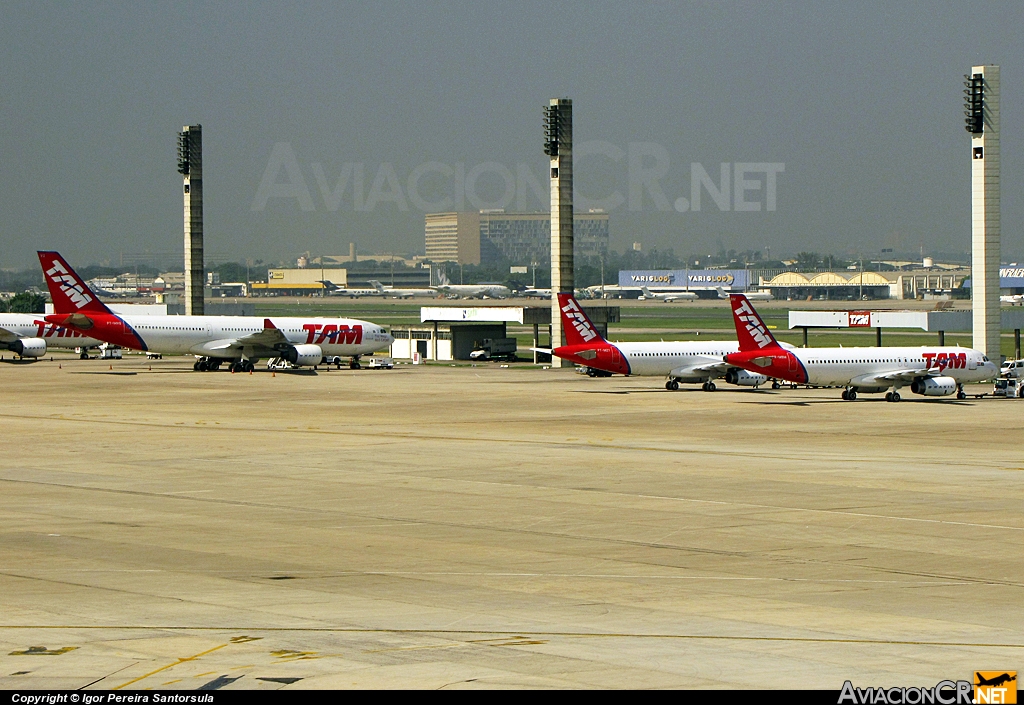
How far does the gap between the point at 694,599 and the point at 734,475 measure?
710 inches

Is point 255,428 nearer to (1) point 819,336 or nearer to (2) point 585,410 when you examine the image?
(2) point 585,410

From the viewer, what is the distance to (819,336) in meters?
152

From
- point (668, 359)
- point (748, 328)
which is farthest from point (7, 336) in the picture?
point (748, 328)

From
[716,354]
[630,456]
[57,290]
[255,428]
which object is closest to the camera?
[630,456]

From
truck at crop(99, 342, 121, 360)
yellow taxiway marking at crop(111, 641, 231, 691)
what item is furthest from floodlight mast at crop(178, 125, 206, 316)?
yellow taxiway marking at crop(111, 641, 231, 691)

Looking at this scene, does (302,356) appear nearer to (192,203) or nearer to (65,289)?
(65,289)

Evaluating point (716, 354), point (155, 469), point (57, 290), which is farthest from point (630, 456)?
point (57, 290)

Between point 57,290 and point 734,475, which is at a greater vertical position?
point 57,290

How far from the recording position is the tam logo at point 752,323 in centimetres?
7212

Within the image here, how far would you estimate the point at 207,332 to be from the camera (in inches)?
3821

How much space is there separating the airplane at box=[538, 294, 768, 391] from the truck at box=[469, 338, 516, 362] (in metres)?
32.1

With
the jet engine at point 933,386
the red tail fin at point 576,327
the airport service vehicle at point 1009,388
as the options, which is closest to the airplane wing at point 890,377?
the jet engine at point 933,386

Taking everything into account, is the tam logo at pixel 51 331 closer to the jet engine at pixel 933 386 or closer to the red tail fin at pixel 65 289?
the red tail fin at pixel 65 289

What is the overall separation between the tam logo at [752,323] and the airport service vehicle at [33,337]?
59.3 metres
